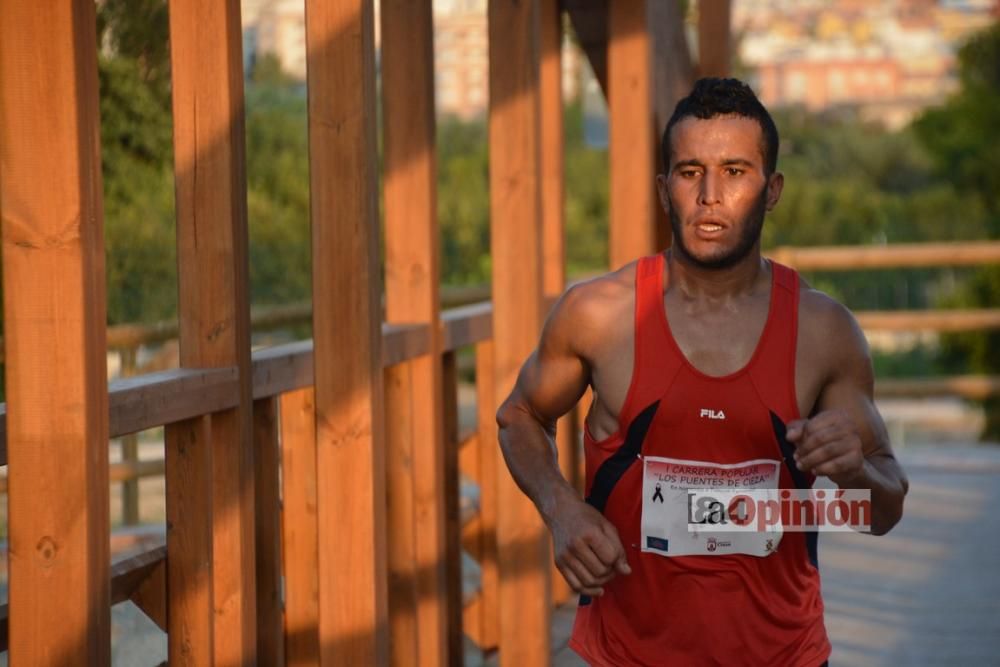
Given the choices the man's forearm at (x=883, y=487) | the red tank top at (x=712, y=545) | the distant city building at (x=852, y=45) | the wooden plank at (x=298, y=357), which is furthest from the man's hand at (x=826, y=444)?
the distant city building at (x=852, y=45)

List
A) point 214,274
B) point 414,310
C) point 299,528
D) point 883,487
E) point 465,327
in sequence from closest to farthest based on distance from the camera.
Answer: point 883,487, point 214,274, point 299,528, point 414,310, point 465,327

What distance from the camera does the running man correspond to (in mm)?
2863

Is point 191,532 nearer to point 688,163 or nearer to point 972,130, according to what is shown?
point 688,163

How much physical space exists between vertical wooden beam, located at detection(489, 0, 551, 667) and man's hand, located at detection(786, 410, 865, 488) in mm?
2383

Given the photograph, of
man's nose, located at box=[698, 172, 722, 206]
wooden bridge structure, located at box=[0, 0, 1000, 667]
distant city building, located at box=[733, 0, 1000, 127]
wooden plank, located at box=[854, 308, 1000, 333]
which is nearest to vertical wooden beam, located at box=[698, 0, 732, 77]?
wooden bridge structure, located at box=[0, 0, 1000, 667]

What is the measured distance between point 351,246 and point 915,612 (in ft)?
13.0

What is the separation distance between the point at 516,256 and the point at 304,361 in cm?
→ 95

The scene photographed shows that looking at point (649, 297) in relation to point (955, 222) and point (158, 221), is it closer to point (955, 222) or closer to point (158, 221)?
point (158, 221)

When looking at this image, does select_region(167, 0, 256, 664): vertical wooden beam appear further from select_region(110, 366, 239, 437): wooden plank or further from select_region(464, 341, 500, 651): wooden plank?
select_region(464, 341, 500, 651): wooden plank

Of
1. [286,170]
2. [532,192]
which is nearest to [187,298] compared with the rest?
[532,192]

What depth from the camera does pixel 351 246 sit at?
3.61m

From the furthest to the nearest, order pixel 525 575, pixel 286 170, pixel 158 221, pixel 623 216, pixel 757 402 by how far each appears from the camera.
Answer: pixel 286 170
pixel 623 216
pixel 525 575
pixel 158 221
pixel 757 402

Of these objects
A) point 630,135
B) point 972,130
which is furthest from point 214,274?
point 972,130

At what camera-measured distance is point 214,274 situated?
11.3 ft
